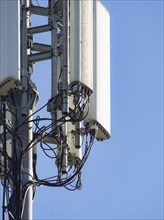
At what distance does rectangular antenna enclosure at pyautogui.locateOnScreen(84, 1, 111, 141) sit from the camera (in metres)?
16.8

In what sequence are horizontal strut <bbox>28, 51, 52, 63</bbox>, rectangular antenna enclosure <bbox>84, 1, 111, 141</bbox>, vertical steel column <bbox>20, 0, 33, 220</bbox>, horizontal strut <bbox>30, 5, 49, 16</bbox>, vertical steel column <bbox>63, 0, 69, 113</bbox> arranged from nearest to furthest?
vertical steel column <bbox>20, 0, 33, 220</bbox>, vertical steel column <bbox>63, 0, 69, 113</bbox>, horizontal strut <bbox>28, 51, 52, 63</bbox>, rectangular antenna enclosure <bbox>84, 1, 111, 141</bbox>, horizontal strut <bbox>30, 5, 49, 16</bbox>

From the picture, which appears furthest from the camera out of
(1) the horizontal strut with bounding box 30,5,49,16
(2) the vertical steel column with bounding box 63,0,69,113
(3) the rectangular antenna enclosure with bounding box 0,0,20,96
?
(1) the horizontal strut with bounding box 30,5,49,16

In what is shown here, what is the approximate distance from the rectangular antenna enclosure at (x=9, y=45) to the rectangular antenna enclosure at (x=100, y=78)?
1.49m

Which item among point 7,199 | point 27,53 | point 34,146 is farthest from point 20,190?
point 27,53

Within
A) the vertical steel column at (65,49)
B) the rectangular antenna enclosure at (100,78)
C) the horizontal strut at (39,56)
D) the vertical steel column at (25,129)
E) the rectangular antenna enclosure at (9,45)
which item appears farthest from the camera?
the rectangular antenna enclosure at (100,78)

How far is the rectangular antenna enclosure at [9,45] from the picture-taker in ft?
52.1

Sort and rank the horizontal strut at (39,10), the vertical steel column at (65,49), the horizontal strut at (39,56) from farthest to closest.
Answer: the horizontal strut at (39,10)
the horizontal strut at (39,56)
the vertical steel column at (65,49)

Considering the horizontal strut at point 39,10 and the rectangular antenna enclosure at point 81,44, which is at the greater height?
the horizontal strut at point 39,10

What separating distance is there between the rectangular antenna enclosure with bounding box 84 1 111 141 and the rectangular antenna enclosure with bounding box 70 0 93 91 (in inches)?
14.2

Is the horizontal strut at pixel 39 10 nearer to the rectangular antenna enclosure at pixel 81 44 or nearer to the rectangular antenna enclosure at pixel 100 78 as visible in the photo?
the rectangular antenna enclosure at pixel 81 44

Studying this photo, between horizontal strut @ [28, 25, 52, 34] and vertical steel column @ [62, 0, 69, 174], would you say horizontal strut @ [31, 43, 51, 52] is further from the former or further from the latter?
vertical steel column @ [62, 0, 69, 174]

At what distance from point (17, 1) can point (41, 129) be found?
2.09 meters

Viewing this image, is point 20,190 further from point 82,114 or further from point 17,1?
point 17,1

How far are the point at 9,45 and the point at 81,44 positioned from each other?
1.17 m
